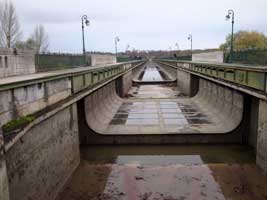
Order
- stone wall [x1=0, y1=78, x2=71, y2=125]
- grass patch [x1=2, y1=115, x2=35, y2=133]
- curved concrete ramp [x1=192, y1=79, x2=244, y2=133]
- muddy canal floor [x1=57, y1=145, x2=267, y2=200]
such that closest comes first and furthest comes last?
grass patch [x1=2, y1=115, x2=35, y2=133] → stone wall [x1=0, y1=78, x2=71, y2=125] → muddy canal floor [x1=57, y1=145, x2=267, y2=200] → curved concrete ramp [x1=192, y1=79, x2=244, y2=133]

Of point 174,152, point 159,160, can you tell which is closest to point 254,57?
point 174,152

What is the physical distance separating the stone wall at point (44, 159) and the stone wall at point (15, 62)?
262 centimetres

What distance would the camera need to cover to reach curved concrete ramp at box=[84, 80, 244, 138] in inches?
603

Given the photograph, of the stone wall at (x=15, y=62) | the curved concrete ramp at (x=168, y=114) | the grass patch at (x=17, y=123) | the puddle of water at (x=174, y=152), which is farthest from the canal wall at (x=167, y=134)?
the grass patch at (x=17, y=123)

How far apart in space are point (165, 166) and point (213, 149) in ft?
12.1

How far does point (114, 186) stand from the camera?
9.70 m

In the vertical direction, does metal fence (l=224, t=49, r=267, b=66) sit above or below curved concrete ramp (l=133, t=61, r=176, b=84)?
above

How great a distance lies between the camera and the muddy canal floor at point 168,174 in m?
9.01

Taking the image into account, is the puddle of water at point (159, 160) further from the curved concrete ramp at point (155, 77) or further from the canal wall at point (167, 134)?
the curved concrete ramp at point (155, 77)

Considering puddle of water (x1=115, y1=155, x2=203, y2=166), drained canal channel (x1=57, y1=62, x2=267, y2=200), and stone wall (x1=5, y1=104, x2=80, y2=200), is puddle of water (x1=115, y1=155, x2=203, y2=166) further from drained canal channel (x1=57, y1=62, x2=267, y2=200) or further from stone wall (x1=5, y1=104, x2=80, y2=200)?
stone wall (x1=5, y1=104, x2=80, y2=200)

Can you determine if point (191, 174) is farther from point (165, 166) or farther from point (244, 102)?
point (244, 102)

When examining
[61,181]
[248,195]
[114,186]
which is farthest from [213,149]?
[61,181]

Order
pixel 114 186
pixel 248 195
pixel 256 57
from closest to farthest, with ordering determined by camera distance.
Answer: pixel 248 195
pixel 114 186
pixel 256 57

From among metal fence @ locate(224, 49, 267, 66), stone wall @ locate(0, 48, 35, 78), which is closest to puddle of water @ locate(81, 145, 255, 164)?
stone wall @ locate(0, 48, 35, 78)
